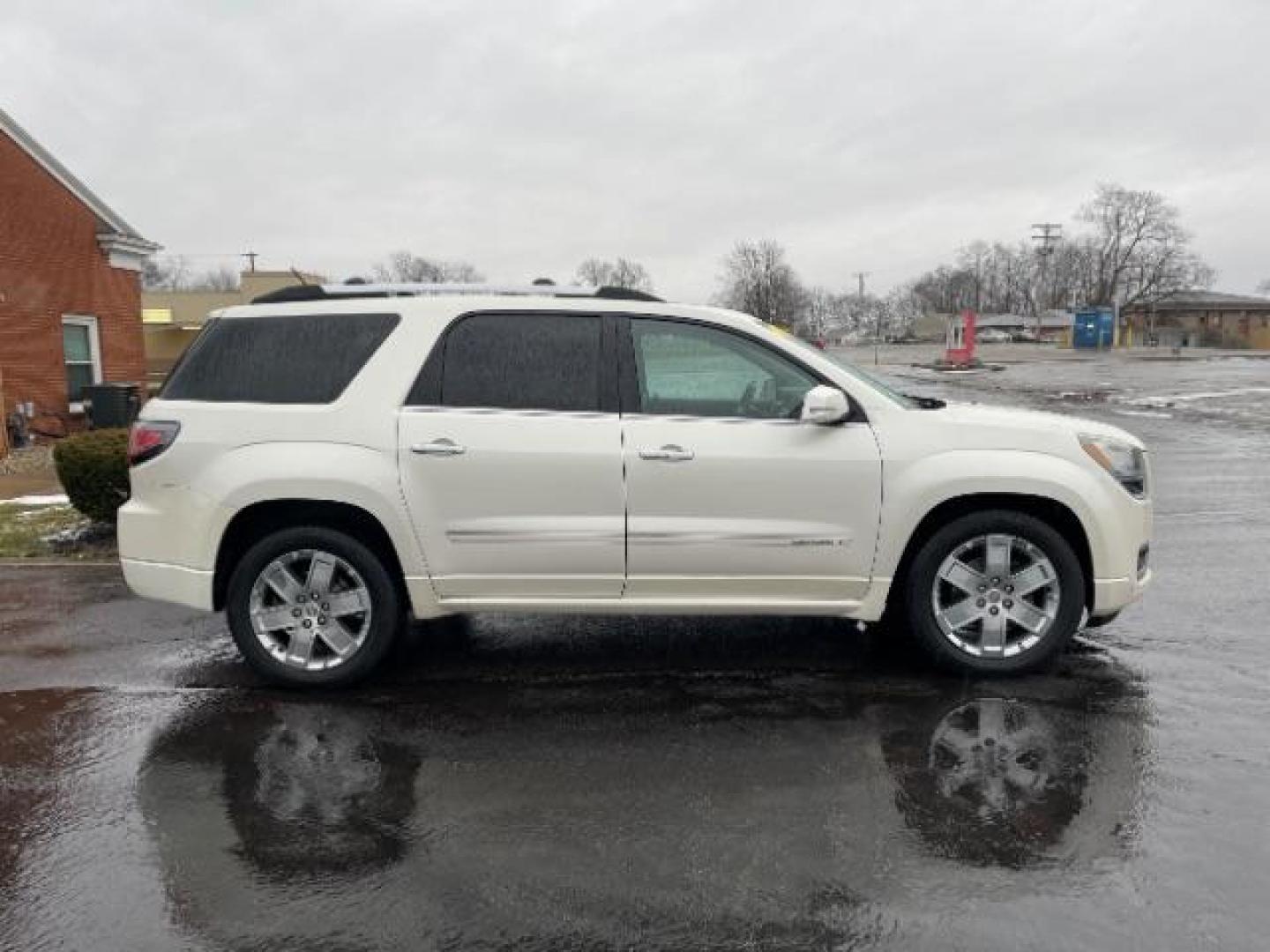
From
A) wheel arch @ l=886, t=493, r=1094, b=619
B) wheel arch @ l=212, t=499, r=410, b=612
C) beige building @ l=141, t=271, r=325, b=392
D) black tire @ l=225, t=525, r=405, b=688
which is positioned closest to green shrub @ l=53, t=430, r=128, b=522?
wheel arch @ l=212, t=499, r=410, b=612

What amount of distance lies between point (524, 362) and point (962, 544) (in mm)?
2261

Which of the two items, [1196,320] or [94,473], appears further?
[1196,320]

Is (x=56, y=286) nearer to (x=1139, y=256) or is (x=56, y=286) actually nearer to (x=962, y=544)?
(x=962, y=544)

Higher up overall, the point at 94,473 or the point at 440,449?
the point at 440,449

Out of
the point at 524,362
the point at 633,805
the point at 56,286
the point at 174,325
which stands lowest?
the point at 633,805

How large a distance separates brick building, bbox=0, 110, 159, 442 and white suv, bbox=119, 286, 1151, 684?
12.5 metres

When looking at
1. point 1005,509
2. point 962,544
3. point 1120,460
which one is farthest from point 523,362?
point 1120,460

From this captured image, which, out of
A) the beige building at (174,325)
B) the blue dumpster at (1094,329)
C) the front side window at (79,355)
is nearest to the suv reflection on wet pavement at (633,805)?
the front side window at (79,355)

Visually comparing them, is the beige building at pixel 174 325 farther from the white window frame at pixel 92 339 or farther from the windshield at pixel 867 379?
the windshield at pixel 867 379

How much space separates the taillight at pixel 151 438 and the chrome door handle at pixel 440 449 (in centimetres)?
120

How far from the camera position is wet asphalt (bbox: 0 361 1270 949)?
289 centimetres

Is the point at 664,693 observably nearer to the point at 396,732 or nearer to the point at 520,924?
the point at 396,732

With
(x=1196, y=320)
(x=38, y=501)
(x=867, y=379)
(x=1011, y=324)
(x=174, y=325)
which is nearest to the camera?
(x=867, y=379)

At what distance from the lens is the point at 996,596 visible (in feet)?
15.4
